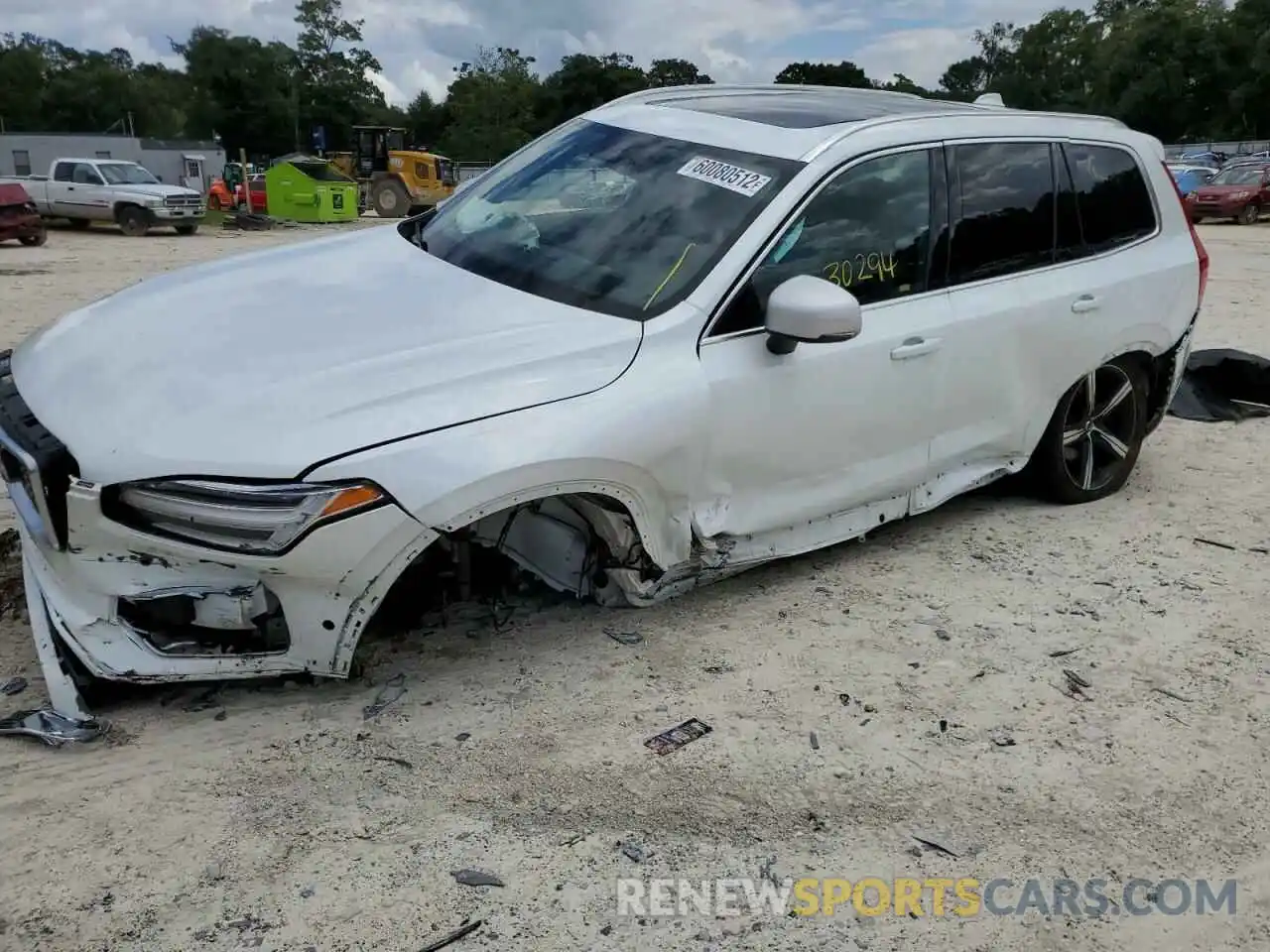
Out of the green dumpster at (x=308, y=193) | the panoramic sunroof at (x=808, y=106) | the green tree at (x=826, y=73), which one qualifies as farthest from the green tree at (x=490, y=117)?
the panoramic sunroof at (x=808, y=106)

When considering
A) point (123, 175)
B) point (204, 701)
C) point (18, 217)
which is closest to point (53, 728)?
point (204, 701)

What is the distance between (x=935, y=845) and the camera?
271 centimetres

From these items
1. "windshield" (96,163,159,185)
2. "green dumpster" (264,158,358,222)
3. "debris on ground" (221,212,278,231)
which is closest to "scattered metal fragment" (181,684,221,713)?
"windshield" (96,163,159,185)

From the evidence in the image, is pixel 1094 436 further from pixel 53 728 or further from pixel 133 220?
pixel 133 220

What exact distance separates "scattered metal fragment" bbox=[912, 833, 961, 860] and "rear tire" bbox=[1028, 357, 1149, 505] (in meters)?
2.57

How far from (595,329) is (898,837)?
1719mm

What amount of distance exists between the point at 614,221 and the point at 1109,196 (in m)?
2.47

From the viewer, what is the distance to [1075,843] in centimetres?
274

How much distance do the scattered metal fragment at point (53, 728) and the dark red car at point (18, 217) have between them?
1858 centimetres

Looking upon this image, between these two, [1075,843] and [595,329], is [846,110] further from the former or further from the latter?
[1075,843]

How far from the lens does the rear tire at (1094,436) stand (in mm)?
4797

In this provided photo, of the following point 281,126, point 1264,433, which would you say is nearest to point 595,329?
point 1264,433

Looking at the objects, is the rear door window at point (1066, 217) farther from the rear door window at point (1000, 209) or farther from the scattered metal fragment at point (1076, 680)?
the scattered metal fragment at point (1076, 680)

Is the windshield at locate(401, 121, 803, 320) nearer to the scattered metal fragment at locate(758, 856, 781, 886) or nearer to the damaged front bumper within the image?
the damaged front bumper
